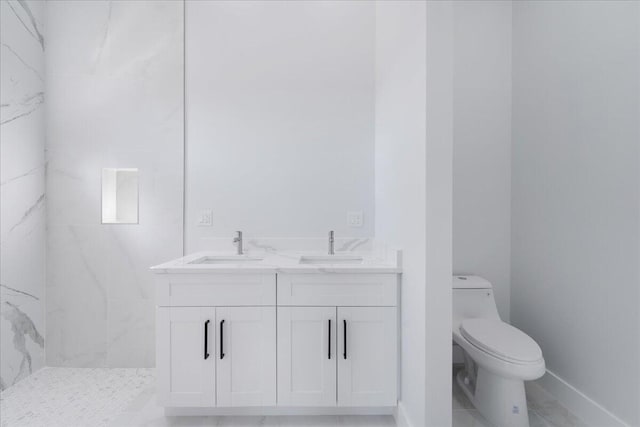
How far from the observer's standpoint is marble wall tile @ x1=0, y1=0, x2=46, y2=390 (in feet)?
6.84

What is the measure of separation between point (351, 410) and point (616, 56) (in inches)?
89.7

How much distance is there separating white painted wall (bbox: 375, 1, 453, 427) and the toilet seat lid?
38cm

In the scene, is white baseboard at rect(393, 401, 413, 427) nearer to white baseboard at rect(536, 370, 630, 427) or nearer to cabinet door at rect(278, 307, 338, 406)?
cabinet door at rect(278, 307, 338, 406)

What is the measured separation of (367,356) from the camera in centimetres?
176

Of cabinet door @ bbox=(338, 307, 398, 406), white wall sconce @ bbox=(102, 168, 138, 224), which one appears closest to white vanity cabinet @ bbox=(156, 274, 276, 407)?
cabinet door @ bbox=(338, 307, 398, 406)

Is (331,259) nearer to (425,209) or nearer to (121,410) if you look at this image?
(425,209)

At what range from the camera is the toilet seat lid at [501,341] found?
5.17 feet

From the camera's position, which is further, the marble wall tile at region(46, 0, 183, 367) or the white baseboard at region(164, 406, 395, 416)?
the marble wall tile at region(46, 0, 183, 367)

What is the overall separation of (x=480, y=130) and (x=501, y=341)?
141 centimetres

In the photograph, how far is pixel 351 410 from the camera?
5.96ft

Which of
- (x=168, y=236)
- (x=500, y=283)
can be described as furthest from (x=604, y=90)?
(x=168, y=236)

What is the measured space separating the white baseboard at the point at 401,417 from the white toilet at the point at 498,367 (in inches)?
18.3

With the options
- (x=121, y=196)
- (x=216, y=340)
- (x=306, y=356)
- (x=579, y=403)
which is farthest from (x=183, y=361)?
(x=579, y=403)

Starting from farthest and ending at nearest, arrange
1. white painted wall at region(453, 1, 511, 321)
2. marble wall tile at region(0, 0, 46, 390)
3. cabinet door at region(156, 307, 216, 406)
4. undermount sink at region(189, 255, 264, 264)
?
white painted wall at region(453, 1, 511, 321) < undermount sink at region(189, 255, 264, 264) < marble wall tile at region(0, 0, 46, 390) < cabinet door at region(156, 307, 216, 406)
